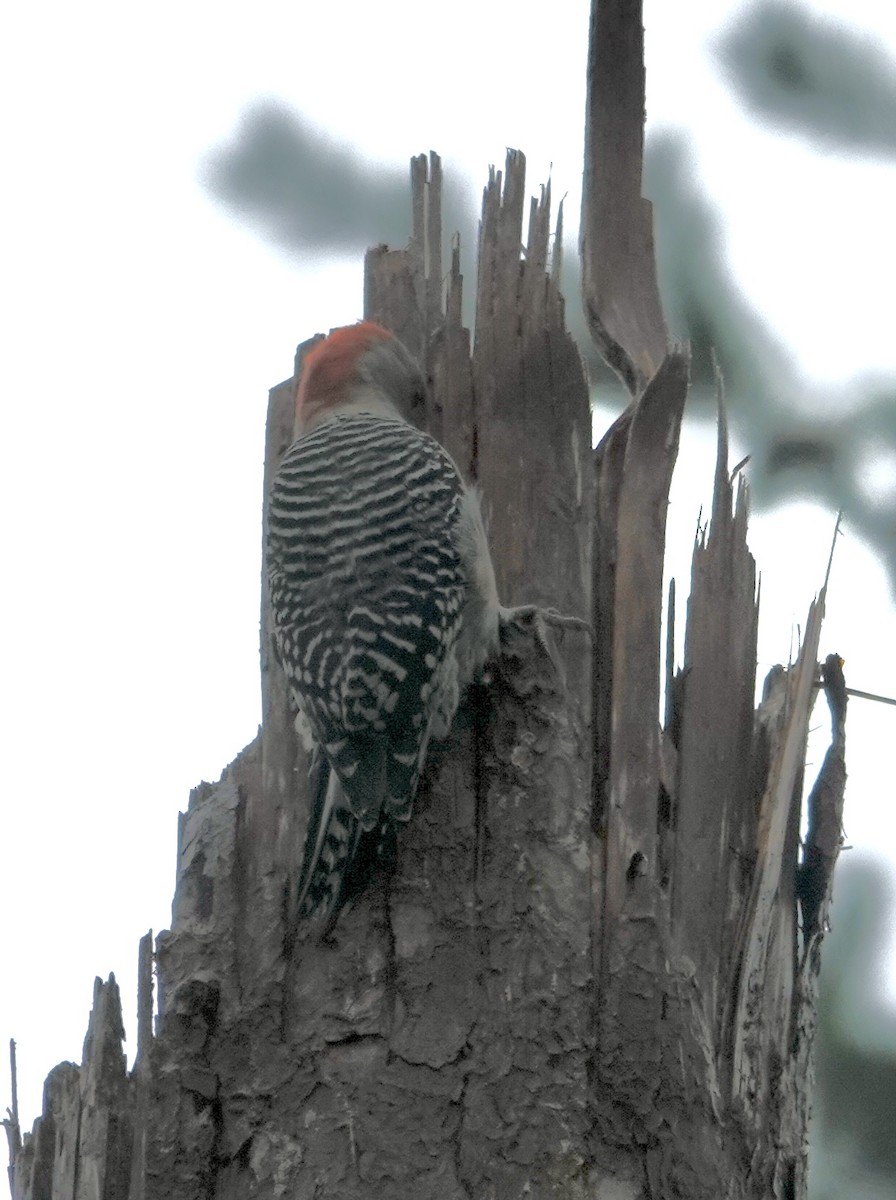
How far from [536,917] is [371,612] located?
82 cm

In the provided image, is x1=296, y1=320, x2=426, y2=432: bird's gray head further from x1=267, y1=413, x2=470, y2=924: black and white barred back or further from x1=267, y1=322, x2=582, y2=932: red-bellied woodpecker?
x1=267, y1=413, x2=470, y2=924: black and white barred back

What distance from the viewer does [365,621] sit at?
3.82 m

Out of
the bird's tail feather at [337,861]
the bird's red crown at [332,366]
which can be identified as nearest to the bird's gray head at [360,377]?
the bird's red crown at [332,366]

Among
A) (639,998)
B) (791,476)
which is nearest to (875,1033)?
(791,476)

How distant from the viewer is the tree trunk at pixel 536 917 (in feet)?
11.0

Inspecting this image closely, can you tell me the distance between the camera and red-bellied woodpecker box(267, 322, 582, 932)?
3623 mm

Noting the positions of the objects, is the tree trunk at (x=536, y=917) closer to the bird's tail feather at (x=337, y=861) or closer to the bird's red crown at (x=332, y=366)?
the bird's tail feather at (x=337, y=861)

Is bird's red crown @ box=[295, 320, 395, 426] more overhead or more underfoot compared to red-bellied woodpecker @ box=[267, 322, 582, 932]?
more overhead

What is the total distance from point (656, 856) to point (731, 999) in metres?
0.35

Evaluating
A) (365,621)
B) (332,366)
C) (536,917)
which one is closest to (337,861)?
(536,917)

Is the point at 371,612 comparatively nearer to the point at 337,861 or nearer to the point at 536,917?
the point at 337,861

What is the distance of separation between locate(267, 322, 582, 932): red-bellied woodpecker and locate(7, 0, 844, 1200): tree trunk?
97 mm

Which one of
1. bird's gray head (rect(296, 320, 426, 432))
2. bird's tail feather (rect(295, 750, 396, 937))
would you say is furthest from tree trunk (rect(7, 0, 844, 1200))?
bird's gray head (rect(296, 320, 426, 432))

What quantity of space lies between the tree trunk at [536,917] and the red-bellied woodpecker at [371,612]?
0.32 feet
